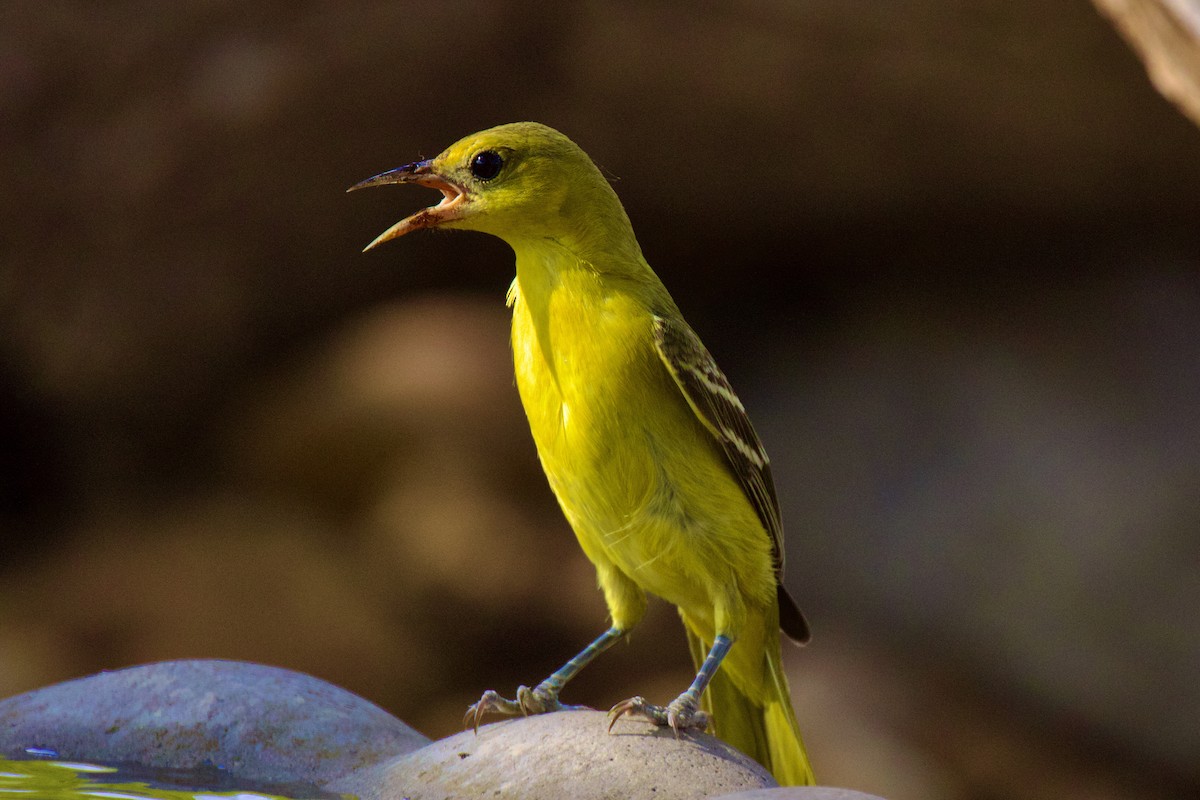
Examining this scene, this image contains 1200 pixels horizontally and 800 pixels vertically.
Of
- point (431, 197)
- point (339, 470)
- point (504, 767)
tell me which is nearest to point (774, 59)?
point (431, 197)

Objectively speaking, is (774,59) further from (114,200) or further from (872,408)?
(114,200)

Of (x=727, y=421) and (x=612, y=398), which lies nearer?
(x=612, y=398)

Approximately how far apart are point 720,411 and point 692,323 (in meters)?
4.45

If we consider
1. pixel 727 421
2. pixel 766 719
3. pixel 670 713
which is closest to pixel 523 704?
pixel 670 713

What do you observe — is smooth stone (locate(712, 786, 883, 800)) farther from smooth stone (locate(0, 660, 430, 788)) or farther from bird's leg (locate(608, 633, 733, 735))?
smooth stone (locate(0, 660, 430, 788))

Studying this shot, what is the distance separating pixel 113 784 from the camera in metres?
2.95

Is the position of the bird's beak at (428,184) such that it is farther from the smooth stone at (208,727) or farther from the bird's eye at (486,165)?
the smooth stone at (208,727)

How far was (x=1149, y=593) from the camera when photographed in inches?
259

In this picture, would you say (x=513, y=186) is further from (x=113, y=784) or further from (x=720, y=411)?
(x=113, y=784)

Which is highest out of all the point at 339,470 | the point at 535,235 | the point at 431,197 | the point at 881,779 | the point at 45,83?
the point at 45,83

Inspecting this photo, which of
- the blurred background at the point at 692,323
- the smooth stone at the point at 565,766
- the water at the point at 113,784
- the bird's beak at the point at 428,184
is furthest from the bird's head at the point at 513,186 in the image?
the blurred background at the point at 692,323

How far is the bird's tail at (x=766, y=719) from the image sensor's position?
3582 millimetres

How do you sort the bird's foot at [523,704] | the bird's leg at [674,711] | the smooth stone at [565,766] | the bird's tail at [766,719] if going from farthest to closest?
the bird's tail at [766,719]
the bird's foot at [523,704]
the bird's leg at [674,711]
the smooth stone at [565,766]

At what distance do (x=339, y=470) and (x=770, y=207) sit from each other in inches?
115
